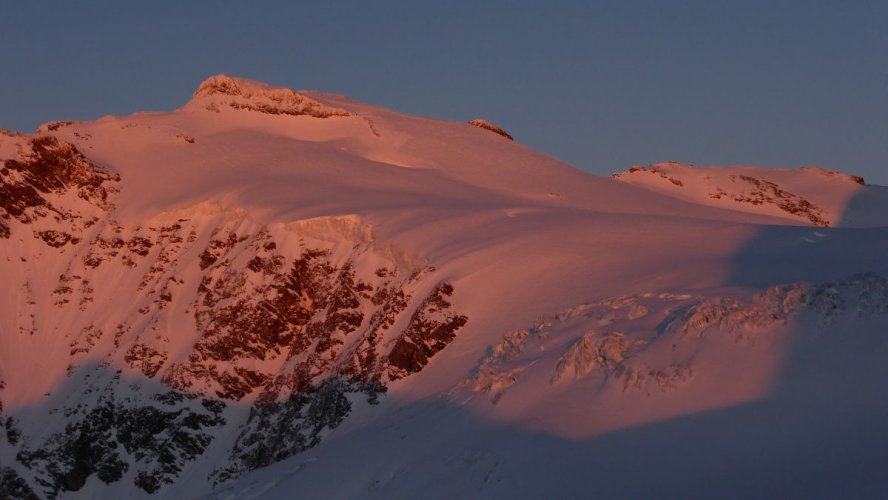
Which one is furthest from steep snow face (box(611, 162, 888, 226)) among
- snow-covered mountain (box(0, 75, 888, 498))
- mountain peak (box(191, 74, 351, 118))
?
mountain peak (box(191, 74, 351, 118))

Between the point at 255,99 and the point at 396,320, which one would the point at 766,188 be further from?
the point at 396,320

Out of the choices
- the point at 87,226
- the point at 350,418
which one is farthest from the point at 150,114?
the point at 350,418

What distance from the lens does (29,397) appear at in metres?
54.1

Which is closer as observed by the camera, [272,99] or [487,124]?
[272,99]

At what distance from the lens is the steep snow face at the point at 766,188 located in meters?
93.8

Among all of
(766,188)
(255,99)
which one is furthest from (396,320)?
(766,188)

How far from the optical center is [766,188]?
330 feet

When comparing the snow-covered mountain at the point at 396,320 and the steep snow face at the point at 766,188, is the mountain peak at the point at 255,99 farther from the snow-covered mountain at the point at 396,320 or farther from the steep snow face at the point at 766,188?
the steep snow face at the point at 766,188

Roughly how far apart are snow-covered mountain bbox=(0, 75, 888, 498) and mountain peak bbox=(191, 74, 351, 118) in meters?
0.23

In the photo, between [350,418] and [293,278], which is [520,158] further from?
[350,418]

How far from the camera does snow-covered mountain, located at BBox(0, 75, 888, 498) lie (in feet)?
75.2

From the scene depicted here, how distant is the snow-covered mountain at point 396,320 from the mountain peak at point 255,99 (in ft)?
0.76

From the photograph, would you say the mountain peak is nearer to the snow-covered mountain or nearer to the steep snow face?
the snow-covered mountain

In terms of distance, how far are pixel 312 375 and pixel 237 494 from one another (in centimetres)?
1790
